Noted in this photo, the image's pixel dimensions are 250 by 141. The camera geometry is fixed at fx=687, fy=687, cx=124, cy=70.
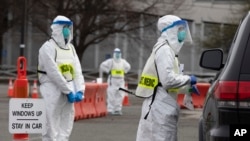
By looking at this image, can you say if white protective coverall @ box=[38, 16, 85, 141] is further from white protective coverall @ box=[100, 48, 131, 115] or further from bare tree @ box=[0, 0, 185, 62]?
bare tree @ box=[0, 0, 185, 62]

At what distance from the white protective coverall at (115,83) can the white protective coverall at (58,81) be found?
9.11 metres

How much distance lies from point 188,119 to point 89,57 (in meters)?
34.6

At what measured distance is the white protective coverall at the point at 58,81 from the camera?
9508 millimetres

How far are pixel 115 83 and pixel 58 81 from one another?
10.0 meters

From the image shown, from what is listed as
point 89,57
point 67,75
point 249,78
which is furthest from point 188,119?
point 89,57

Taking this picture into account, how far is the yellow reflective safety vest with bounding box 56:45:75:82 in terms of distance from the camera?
9711 mm

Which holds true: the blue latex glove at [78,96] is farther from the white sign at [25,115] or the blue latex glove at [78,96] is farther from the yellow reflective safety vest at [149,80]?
the yellow reflective safety vest at [149,80]

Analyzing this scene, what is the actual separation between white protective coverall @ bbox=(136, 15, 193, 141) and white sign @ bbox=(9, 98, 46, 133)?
1372 millimetres

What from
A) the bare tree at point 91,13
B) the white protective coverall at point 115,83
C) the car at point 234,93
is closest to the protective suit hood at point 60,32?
the car at point 234,93

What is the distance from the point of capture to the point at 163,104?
779 cm

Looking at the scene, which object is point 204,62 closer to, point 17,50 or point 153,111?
point 153,111

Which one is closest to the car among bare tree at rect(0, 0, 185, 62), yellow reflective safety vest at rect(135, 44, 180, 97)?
yellow reflective safety vest at rect(135, 44, 180, 97)

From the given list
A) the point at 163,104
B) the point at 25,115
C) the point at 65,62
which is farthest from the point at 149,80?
the point at 65,62

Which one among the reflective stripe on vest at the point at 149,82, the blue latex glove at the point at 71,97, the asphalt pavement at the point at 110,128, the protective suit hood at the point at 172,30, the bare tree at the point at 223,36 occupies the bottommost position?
the asphalt pavement at the point at 110,128
